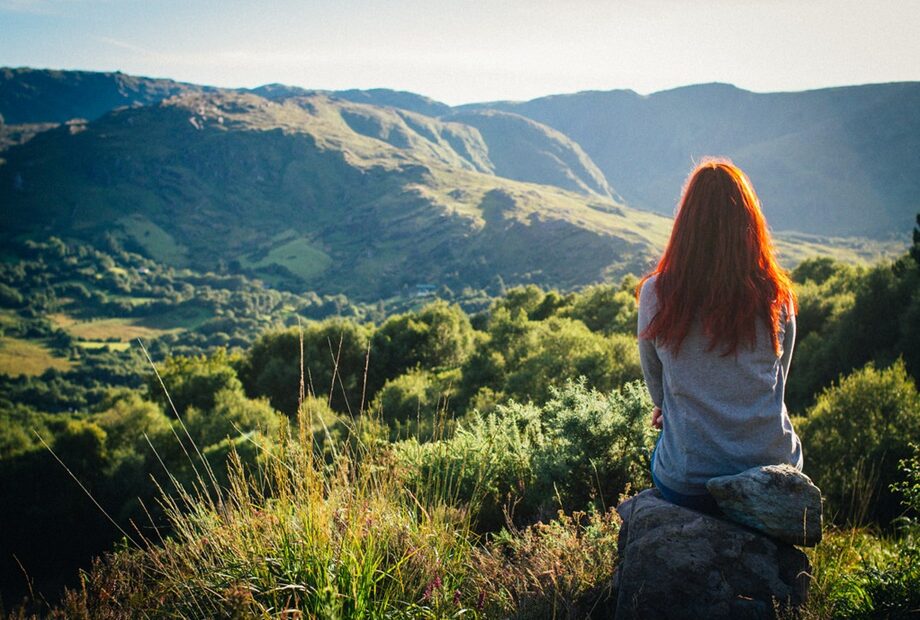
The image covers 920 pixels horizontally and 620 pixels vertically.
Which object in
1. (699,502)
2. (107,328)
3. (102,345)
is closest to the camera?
(699,502)

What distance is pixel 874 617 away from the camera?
3.22m

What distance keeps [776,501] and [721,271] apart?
56.2 inches

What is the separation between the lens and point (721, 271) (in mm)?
3104

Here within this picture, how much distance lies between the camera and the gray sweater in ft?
10.3

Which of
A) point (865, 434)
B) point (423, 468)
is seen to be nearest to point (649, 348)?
point (423, 468)

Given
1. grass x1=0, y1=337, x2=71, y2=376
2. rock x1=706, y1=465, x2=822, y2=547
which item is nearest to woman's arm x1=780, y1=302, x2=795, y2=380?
rock x1=706, y1=465, x2=822, y2=547

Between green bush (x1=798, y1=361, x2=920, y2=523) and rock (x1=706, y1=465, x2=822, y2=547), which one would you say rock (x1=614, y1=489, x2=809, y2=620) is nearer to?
rock (x1=706, y1=465, x2=822, y2=547)

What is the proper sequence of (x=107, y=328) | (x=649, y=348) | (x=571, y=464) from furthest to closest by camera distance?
(x=107, y=328) < (x=571, y=464) < (x=649, y=348)

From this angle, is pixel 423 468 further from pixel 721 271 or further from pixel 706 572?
pixel 721 271

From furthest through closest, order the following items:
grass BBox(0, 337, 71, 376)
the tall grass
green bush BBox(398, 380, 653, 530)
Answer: grass BBox(0, 337, 71, 376) → green bush BBox(398, 380, 653, 530) → the tall grass

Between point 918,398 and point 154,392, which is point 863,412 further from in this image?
point 154,392

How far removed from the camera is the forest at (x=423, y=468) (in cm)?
319

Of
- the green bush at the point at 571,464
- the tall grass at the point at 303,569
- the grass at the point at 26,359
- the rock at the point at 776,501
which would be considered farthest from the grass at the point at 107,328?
the rock at the point at 776,501

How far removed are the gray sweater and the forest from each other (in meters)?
0.94
